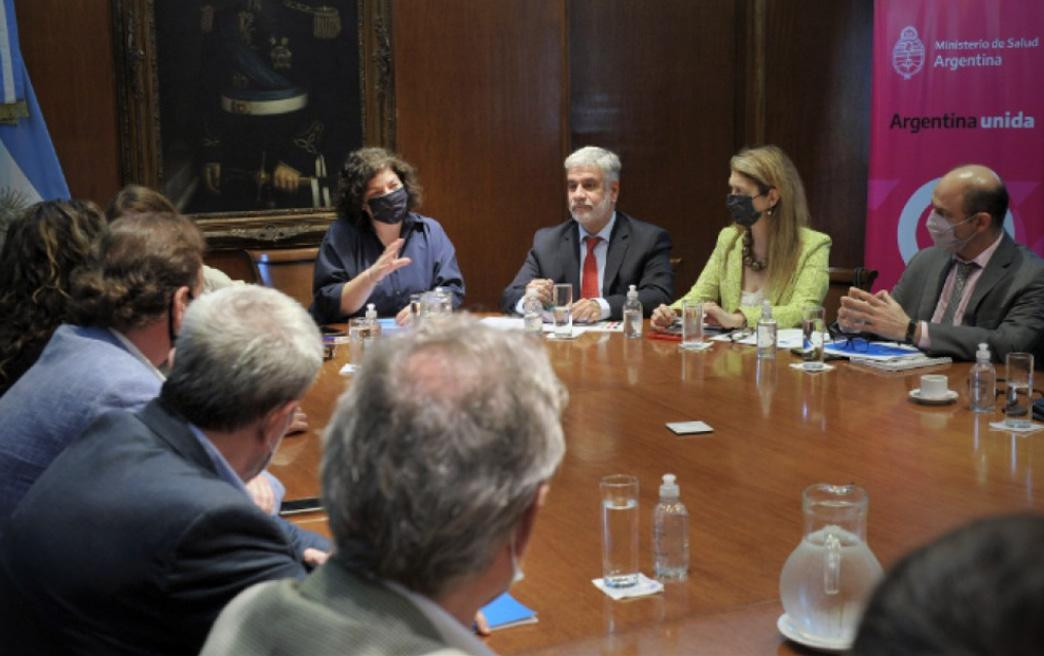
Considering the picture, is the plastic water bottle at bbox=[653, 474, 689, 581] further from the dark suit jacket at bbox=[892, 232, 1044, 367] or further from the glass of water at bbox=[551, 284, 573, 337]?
the glass of water at bbox=[551, 284, 573, 337]

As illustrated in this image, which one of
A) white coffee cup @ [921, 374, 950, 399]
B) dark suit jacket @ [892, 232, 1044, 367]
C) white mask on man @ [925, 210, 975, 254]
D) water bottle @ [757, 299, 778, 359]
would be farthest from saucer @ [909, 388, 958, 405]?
white mask on man @ [925, 210, 975, 254]

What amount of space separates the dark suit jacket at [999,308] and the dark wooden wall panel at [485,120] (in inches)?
113

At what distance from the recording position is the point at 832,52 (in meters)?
7.00

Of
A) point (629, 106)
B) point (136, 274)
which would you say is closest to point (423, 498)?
point (136, 274)

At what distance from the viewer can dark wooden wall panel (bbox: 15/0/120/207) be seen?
18.9ft

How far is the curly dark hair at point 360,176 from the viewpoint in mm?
5004

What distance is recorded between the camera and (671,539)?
2133 mm

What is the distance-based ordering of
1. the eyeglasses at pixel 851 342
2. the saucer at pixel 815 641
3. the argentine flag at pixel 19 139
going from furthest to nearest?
the argentine flag at pixel 19 139 → the eyeglasses at pixel 851 342 → the saucer at pixel 815 641

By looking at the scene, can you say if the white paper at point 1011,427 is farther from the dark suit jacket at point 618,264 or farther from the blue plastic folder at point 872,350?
the dark suit jacket at point 618,264

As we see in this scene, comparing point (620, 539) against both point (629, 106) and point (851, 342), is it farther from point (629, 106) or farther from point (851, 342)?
point (629, 106)

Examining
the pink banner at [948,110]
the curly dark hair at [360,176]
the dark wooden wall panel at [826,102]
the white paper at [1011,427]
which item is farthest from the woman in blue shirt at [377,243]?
the dark wooden wall panel at [826,102]

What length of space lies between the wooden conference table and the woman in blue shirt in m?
0.84

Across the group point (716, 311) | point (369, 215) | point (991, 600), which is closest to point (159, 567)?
point (991, 600)

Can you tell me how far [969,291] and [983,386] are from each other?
1.00m
